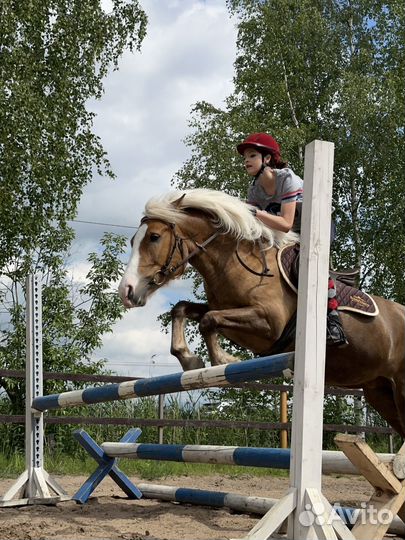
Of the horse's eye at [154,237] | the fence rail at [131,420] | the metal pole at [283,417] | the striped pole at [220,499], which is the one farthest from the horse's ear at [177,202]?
the metal pole at [283,417]

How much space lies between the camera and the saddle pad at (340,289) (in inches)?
163

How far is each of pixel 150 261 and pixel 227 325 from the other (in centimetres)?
51

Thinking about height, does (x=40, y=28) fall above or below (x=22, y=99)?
above

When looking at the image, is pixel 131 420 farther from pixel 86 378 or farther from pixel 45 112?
pixel 45 112

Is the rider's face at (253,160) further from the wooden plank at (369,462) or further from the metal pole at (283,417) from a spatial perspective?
the metal pole at (283,417)

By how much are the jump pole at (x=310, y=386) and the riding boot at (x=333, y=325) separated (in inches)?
51.0

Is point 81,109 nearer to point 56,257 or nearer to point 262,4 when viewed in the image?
point 56,257

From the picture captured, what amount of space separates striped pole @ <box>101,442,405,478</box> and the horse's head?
89 centimetres

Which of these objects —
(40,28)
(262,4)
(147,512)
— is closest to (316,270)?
(147,512)

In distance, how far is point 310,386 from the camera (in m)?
2.82

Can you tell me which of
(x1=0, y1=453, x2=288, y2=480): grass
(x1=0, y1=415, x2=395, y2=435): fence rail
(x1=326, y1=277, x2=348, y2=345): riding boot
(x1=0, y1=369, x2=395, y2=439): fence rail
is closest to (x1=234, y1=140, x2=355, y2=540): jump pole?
(x1=326, y1=277, x2=348, y2=345): riding boot

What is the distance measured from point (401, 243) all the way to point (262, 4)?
23.7 ft

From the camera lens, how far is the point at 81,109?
1370 cm

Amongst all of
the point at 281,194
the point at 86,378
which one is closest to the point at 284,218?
the point at 281,194
